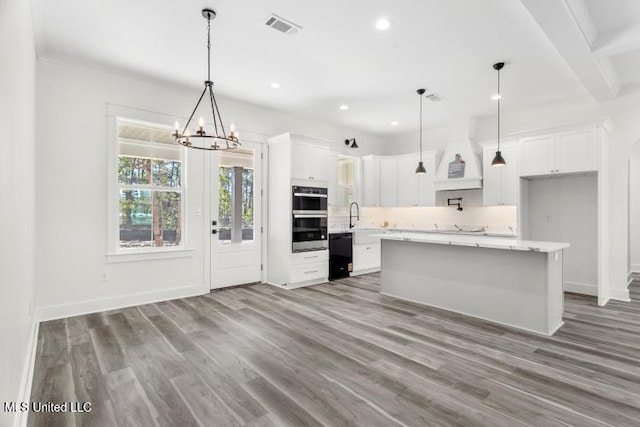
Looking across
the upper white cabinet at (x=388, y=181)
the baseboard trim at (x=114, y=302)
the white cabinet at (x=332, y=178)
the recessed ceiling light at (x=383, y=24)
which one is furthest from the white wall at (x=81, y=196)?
the upper white cabinet at (x=388, y=181)

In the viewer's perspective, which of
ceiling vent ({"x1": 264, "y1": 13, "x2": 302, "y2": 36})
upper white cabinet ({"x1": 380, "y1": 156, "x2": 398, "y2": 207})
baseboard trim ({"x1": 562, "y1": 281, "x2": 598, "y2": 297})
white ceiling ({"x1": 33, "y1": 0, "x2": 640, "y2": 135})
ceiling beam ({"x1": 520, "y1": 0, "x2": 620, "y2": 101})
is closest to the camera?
ceiling beam ({"x1": 520, "y1": 0, "x2": 620, "y2": 101})

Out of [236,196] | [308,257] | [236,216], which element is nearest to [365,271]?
[308,257]

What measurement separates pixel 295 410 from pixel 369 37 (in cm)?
352

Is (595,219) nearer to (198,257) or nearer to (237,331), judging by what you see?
(237,331)

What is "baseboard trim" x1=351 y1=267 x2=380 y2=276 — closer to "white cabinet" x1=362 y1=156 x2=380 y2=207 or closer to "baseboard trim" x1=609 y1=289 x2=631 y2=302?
"white cabinet" x1=362 y1=156 x2=380 y2=207

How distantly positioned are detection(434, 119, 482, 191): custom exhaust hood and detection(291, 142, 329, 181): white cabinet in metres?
2.36

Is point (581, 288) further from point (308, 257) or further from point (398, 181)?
point (308, 257)

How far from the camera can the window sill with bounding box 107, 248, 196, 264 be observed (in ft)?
14.6

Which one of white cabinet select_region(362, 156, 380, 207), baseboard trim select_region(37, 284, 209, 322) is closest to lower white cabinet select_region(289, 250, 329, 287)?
baseboard trim select_region(37, 284, 209, 322)

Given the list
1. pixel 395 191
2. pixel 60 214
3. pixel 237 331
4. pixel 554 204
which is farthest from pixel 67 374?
pixel 554 204

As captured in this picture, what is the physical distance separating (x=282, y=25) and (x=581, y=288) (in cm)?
586

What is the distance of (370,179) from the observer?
762 centimetres

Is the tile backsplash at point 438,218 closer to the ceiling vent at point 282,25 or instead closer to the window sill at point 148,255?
the window sill at point 148,255

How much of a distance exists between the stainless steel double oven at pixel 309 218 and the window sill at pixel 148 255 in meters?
1.71
